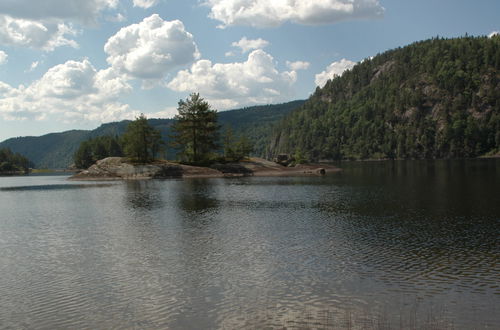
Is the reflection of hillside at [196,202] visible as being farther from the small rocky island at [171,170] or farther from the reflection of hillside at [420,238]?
the small rocky island at [171,170]

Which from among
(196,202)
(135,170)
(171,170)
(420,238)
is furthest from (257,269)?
(135,170)

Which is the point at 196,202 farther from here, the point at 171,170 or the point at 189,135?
the point at 189,135

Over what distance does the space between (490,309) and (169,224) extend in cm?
2911

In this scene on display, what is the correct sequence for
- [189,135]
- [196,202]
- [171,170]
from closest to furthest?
[196,202]
[171,170]
[189,135]

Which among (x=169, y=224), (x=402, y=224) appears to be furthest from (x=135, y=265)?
(x=402, y=224)

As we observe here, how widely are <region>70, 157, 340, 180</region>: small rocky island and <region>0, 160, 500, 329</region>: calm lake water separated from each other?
68910 mm

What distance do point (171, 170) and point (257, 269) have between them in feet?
313

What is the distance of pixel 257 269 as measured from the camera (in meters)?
23.8

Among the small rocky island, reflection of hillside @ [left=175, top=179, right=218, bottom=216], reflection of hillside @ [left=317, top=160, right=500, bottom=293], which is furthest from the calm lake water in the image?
the small rocky island

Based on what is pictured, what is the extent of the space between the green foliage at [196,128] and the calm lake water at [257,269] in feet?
253

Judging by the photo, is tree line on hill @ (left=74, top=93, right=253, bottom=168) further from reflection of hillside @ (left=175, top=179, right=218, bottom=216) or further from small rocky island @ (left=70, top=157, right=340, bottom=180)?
reflection of hillside @ (left=175, top=179, right=218, bottom=216)

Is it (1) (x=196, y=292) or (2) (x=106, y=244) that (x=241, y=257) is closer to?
(1) (x=196, y=292)

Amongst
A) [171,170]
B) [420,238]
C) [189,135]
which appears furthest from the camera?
[189,135]

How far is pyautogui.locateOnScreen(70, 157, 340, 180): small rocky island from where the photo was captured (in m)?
116
